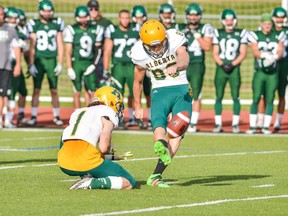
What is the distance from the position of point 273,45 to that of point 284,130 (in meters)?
1.67

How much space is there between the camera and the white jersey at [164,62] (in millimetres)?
10320

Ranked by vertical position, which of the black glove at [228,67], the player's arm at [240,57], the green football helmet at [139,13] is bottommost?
the black glove at [228,67]

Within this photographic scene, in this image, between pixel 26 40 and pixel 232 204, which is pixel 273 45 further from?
pixel 232 204

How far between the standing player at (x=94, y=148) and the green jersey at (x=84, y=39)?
8.15 meters

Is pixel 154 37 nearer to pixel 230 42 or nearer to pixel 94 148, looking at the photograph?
pixel 94 148

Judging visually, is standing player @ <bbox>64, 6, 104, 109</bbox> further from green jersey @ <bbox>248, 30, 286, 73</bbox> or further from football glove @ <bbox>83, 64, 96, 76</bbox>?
green jersey @ <bbox>248, 30, 286, 73</bbox>

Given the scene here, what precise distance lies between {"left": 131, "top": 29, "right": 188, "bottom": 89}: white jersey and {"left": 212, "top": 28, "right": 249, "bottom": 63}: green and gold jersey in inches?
257

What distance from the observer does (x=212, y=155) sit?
44.1 ft

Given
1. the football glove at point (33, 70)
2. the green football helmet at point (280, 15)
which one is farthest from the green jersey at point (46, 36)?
the green football helmet at point (280, 15)

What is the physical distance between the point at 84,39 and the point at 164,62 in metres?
7.60

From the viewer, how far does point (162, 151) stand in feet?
31.2

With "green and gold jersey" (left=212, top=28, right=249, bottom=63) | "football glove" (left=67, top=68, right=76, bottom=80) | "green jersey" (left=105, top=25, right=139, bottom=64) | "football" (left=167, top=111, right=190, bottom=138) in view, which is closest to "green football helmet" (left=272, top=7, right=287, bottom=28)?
"green and gold jersey" (left=212, top=28, right=249, bottom=63)

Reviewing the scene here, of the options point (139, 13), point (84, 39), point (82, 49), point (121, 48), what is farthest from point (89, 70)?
point (139, 13)

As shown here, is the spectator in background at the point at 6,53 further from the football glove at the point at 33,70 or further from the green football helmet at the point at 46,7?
the green football helmet at the point at 46,7
